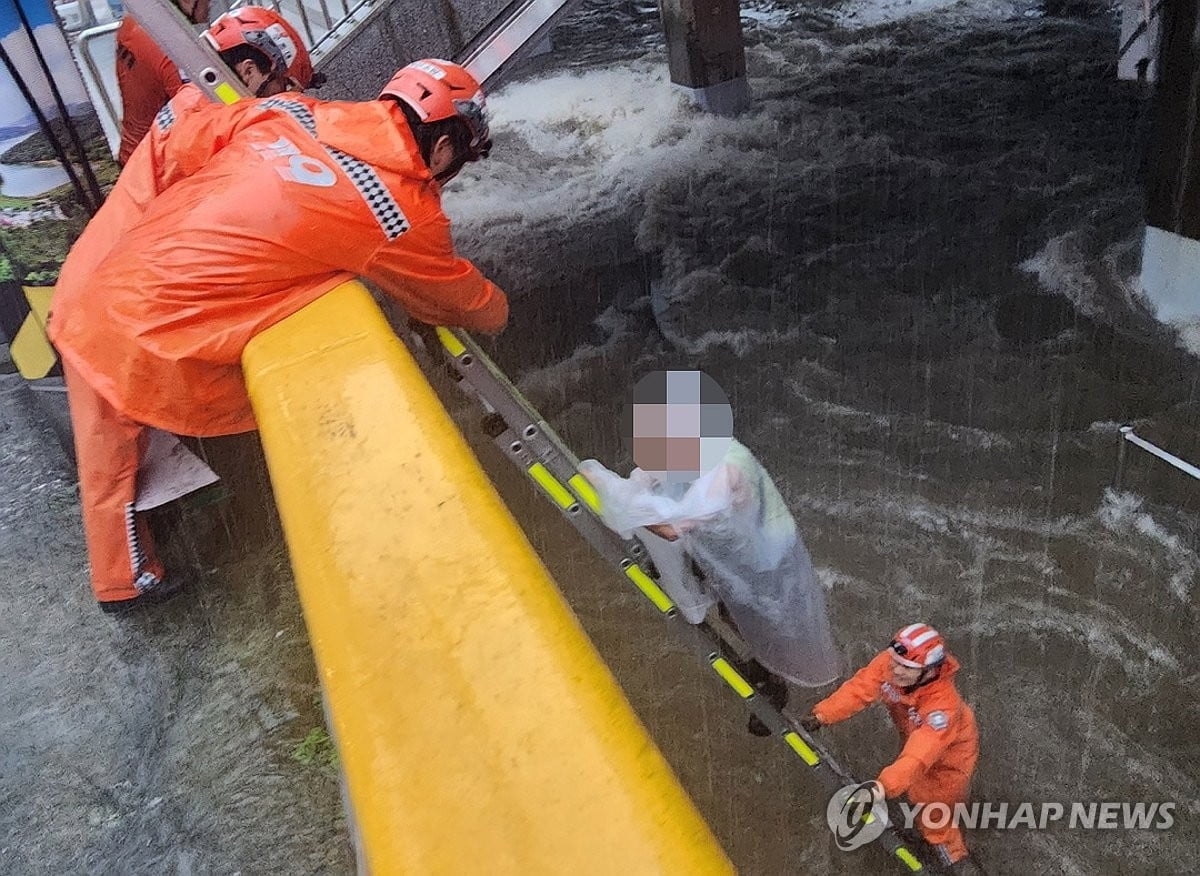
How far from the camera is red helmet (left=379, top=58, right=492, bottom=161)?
10.6 ft

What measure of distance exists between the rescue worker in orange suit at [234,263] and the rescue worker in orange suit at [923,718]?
78.0 inches

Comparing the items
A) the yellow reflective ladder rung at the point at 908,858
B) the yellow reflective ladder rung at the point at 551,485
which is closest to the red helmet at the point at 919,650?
the yellow reflective ladder rung at the point at 908,858

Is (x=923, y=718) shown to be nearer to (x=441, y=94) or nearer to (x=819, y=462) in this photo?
(x=441, y=94)

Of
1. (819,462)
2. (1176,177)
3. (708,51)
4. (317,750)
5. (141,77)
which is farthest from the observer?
(708,51)

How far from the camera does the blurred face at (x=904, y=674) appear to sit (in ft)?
11.3

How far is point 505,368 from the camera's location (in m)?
7.78

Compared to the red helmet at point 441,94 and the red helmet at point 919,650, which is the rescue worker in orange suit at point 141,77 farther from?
the red helmet at point 919,650

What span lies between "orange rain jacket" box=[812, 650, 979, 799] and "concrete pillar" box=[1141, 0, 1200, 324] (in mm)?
4749

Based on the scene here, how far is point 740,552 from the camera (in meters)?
3.03

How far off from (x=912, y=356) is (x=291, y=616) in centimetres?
547

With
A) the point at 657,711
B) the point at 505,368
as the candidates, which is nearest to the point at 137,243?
the point at 657,711

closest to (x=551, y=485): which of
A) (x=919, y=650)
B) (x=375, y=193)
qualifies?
(x=375, y=193)

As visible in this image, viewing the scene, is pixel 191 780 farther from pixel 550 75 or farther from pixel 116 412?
pixel 550 75

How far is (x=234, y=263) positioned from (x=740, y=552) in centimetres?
176
